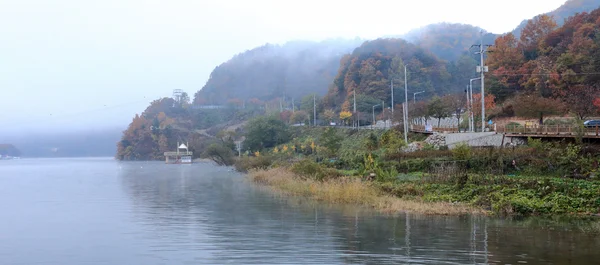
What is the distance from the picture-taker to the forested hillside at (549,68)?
185 feet

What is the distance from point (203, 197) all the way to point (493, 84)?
47975 millimetres

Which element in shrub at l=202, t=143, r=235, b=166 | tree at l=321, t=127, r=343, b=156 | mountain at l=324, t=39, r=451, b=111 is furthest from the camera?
mountain at l=324, t=39, r=451, b=111

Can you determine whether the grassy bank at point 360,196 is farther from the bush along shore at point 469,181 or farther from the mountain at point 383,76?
the mountain at point 383,76

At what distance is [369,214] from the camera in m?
24.6

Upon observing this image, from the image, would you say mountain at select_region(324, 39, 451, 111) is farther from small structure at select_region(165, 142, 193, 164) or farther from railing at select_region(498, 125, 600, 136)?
railing at select_region(498, 125, 600, 136)

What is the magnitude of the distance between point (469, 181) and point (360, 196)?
17.2 ft

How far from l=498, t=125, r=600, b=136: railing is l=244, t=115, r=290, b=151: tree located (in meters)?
56.1

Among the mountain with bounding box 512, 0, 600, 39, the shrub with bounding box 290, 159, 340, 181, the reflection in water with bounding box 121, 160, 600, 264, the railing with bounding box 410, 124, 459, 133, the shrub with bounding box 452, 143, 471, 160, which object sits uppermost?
the mountain with bounding box 512, 0, 600, 39

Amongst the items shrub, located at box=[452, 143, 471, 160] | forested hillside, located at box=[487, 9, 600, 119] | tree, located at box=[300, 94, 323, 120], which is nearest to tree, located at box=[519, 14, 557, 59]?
forested hillside, located at box=[487, 9, 600, 119]

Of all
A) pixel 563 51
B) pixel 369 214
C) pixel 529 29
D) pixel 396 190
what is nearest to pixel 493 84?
pixel 563 51

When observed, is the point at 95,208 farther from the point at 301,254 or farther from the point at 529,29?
the point at 529,29

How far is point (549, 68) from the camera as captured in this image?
66688 mm

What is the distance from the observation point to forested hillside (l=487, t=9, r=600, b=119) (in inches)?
2223

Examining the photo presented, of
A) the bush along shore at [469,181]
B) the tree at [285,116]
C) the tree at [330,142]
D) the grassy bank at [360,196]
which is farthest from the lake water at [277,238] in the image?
the tree at [285,116]
